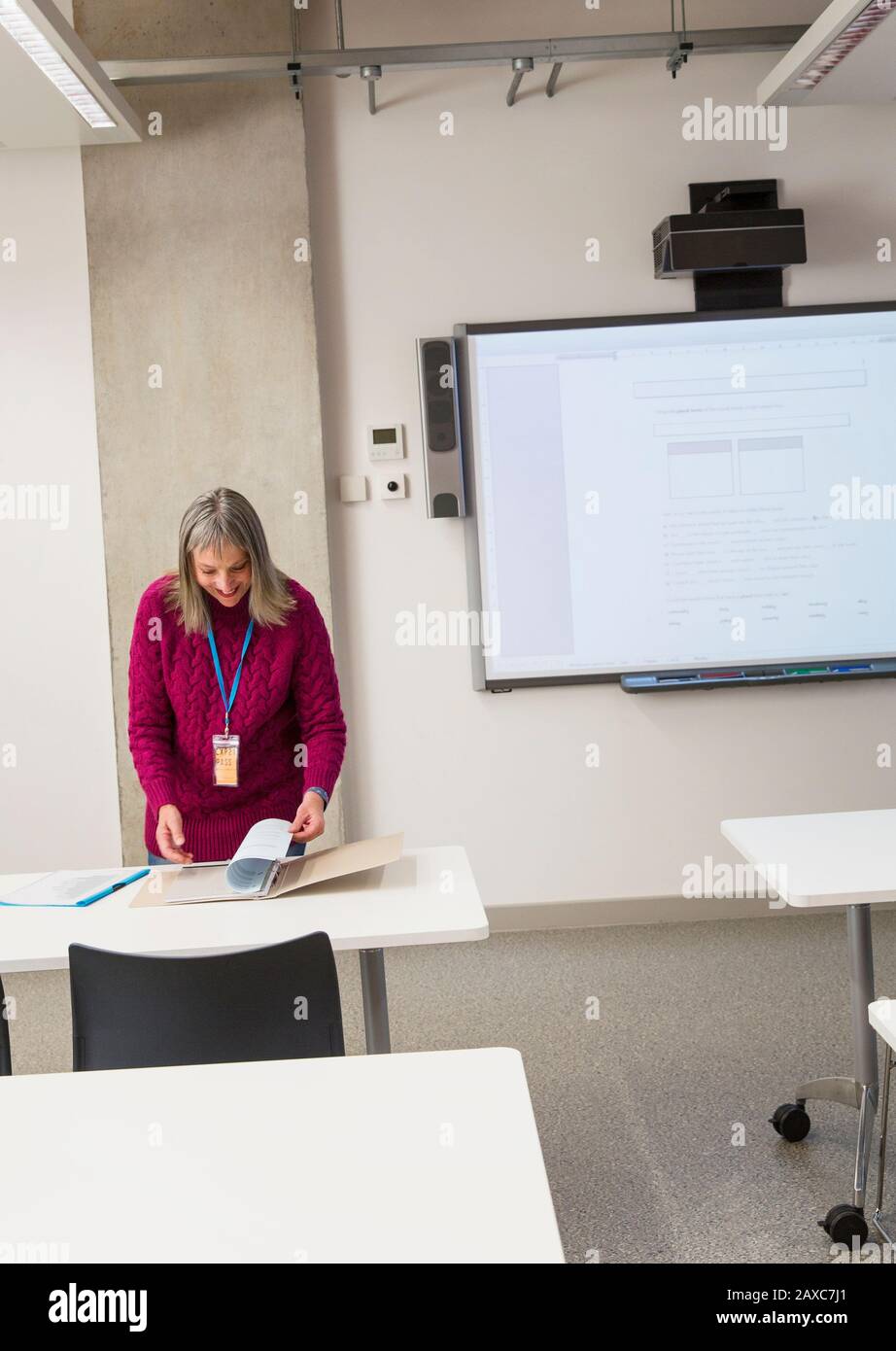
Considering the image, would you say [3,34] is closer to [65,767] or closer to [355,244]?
[355,244]

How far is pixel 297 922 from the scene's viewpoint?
220cm

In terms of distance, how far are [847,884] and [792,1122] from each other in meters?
0.91

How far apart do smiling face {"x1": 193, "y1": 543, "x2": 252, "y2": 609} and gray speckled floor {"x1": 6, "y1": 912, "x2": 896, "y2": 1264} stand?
1.53 meters

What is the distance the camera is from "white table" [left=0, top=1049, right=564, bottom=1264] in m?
1.14

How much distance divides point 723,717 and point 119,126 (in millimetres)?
3130

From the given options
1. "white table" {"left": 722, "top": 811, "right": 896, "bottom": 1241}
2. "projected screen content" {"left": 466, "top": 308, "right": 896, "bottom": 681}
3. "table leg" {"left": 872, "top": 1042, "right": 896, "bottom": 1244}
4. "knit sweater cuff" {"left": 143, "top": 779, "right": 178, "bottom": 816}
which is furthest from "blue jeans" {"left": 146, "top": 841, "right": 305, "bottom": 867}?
"projected screen content" {"left": 466, "top": 308, "right": 896, "bottom": 681}

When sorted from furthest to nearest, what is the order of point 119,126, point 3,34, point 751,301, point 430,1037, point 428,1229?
point 751,301, point 119,126, point 430,1037, point 3,34, point 428,1229

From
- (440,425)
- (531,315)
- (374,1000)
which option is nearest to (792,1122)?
(374,1000)

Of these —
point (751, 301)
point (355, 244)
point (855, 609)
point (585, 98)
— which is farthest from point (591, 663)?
point (585, 98)

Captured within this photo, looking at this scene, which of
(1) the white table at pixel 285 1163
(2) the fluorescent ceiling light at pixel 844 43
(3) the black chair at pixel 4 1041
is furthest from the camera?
(2) the fluorescent ceiling light at pixel 844 43

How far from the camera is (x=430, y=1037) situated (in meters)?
3.65

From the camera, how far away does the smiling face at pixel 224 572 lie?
2.69 meters

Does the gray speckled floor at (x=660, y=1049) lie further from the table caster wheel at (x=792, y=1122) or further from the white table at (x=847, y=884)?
the white table at (x=847, y=884)

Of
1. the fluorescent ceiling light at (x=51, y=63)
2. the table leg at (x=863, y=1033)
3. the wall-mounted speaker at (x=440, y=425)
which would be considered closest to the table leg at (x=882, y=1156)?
the table leg at (x=863, y=1033)
